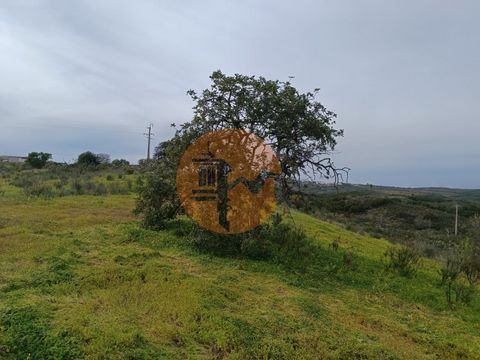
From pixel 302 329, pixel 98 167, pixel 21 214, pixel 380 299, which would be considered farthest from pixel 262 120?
pixel 98 167

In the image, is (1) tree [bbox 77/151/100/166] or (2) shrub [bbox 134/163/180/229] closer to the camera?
(2) shrub [bbox 134/163/180/229]

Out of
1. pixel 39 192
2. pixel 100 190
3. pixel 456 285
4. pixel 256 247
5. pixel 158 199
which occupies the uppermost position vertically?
pixel 158 199

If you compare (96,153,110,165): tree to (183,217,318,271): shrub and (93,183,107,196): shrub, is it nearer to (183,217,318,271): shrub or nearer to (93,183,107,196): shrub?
(93,183,107,196): shrub

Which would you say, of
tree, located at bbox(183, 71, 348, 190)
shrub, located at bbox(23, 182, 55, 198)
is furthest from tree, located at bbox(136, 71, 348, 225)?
shrub, located at bbox(23, 182, 55, 198)

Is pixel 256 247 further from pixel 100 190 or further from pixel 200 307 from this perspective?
pixel 100 190

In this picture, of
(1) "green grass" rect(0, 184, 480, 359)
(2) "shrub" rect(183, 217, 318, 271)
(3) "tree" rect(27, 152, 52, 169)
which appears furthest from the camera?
(3) "tree" rect(27, 152, 52, 169)

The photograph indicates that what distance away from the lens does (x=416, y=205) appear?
46438 mm

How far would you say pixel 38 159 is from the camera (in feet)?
132

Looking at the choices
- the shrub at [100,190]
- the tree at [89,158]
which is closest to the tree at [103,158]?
the tree at [89,158]
